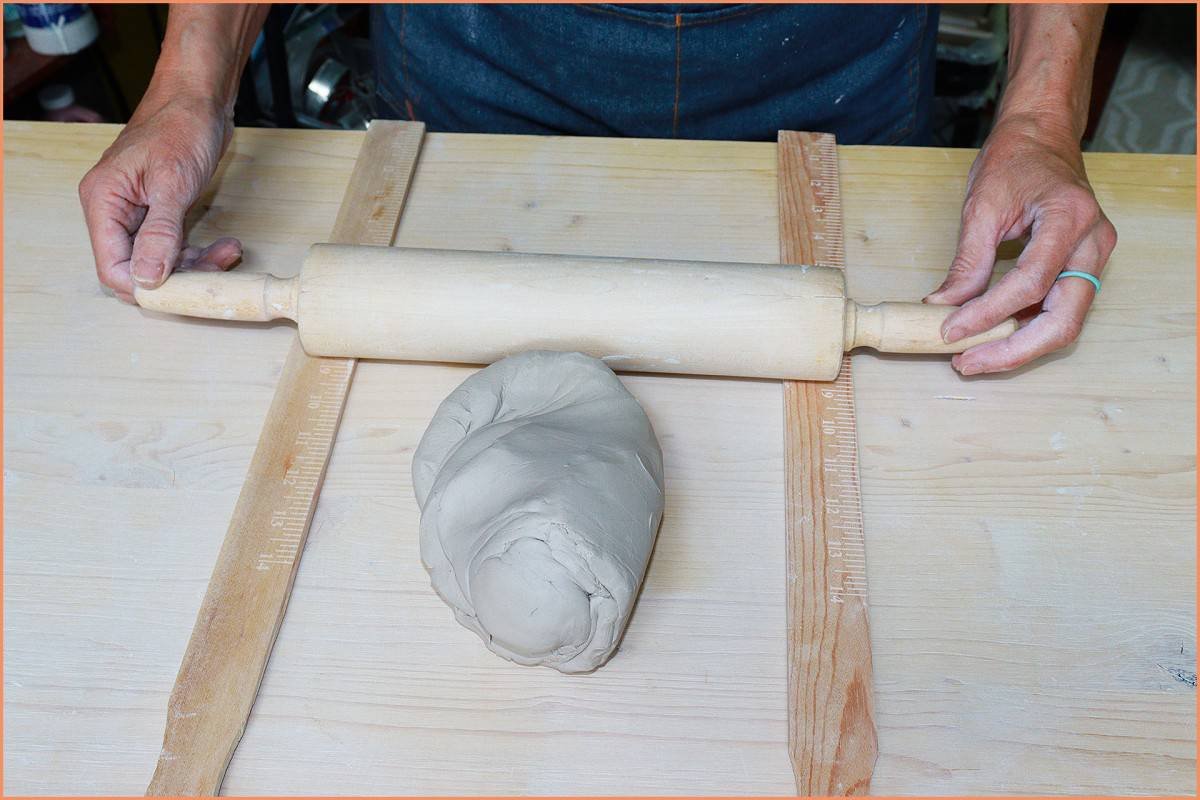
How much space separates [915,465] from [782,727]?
0.40 meters

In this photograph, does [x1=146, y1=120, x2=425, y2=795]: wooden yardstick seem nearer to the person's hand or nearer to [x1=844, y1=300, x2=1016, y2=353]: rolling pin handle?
[x1=844, y1=300, x2=1016, y2=353]: rolling pin handle

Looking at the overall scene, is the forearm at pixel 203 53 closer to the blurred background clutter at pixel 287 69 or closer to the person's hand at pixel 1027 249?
the blurred background clutter at pixel 287 69

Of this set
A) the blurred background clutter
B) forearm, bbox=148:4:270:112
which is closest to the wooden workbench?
forearm, bbox=148:4:270:112

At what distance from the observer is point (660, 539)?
3.77ft

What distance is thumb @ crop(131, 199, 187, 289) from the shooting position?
130cm

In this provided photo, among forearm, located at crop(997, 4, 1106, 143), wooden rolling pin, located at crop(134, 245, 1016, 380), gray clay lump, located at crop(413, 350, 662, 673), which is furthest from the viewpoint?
forearm, located at crop(997, 4, 1106, 143)

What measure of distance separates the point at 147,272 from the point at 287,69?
50.3 inches

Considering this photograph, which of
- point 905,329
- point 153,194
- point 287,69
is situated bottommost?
point 287,69

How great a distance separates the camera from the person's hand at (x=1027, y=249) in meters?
1.26

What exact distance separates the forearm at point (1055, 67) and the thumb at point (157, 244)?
123 cm

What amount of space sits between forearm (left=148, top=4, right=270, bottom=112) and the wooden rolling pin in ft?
1.29

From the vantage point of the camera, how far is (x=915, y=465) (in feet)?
4.02

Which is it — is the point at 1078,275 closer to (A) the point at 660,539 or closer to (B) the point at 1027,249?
(B) the point at 1027,249

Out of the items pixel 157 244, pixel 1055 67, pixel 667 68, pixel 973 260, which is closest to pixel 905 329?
pixel 973 260
